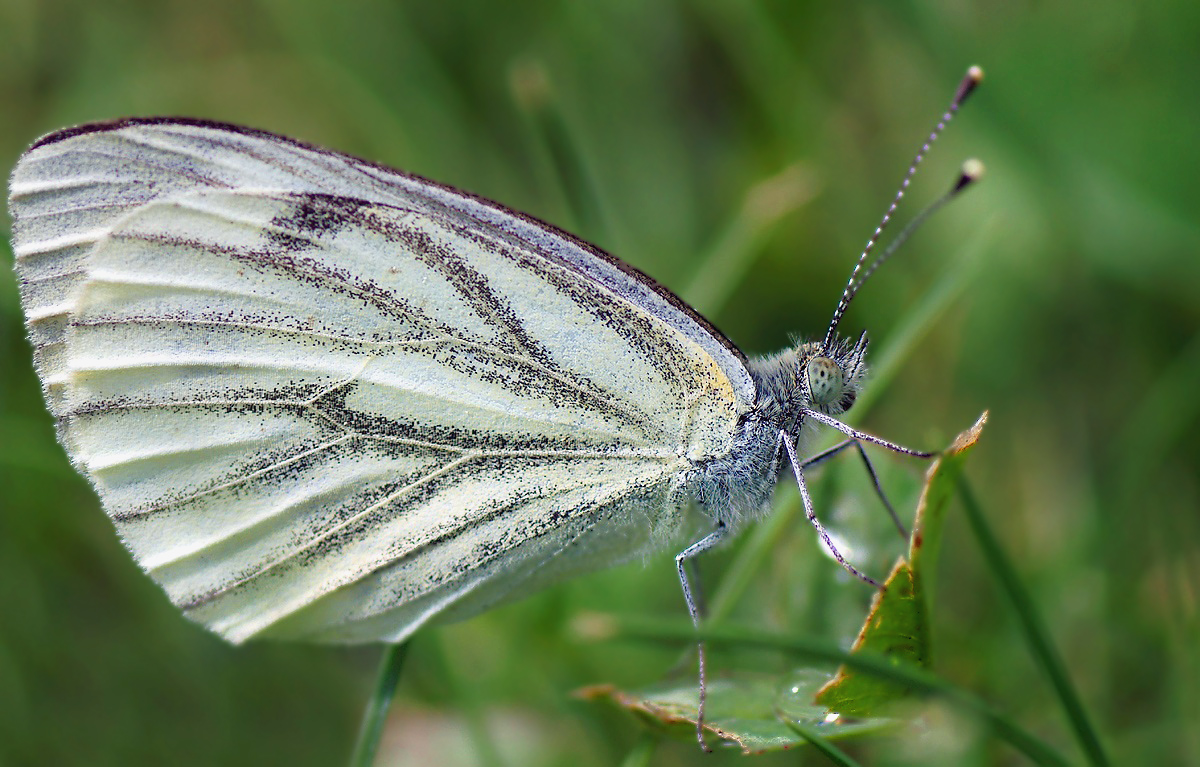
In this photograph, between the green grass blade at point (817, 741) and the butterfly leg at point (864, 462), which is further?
the butterfly leg at point (864, 462)

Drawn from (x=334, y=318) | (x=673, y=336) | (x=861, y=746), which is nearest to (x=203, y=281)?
(x=334, y=318)

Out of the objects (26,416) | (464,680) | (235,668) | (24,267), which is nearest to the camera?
(24,267)

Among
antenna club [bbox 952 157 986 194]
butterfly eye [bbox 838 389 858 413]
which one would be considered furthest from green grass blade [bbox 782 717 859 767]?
antenna club [bbox 952 157 986 194]

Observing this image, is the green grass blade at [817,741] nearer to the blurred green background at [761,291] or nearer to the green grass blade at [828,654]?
the green grass blade at [828,654]

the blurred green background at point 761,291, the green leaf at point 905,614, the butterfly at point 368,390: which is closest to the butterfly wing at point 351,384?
the butterfly at point 368,390

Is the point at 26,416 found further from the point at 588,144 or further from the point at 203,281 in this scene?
the point at 588,144

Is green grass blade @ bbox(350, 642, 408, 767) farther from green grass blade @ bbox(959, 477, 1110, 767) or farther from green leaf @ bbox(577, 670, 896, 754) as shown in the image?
green grass blade @ bbox(959, 477, 1110, 767)

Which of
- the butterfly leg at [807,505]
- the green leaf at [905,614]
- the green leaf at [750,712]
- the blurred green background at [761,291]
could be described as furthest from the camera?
the blurred green background at [761,291]

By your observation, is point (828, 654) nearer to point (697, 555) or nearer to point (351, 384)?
point (697, 555)
